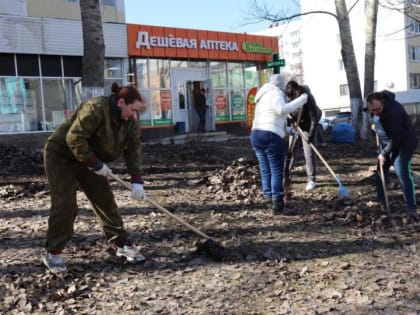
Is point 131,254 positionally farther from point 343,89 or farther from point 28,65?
point 343,89

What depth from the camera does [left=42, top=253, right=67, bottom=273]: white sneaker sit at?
421cm

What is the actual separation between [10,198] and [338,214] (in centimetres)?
448

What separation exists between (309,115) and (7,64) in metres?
13.1

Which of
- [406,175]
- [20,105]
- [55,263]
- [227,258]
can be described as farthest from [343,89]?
[55,263]

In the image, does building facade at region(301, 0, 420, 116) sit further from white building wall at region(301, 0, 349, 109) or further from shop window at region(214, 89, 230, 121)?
shop window at region(214, 89, 230, 121)

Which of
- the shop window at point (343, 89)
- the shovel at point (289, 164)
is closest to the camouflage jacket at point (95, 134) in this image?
the shovel at point (289, 164)

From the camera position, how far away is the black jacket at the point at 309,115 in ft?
22.7

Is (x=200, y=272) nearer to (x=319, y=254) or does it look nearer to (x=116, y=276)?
(x=116, y=276)

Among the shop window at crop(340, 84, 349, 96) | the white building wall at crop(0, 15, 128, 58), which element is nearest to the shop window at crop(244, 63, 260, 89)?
the white building wall at crop(0, 15, 128, 58)

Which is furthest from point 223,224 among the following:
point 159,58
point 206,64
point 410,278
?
point 206,64

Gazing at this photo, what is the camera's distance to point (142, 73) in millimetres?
20328

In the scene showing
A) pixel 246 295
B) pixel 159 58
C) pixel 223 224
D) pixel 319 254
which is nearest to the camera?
pixel 246 295

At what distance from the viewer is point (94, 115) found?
12.9ft

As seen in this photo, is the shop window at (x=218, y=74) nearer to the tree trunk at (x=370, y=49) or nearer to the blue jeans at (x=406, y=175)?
the tree trunk at (x=370, y=49)
